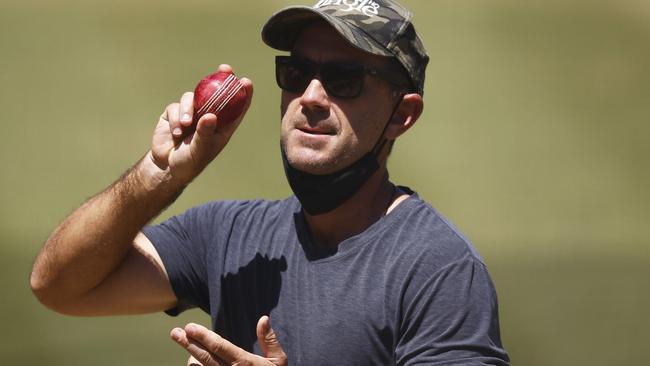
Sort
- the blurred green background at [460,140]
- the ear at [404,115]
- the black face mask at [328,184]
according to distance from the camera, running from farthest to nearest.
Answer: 1. the blurred green background at [460,140]
2. the ear at [404,115]
3. the black face mask at [328,184]

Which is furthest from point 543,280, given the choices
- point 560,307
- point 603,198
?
point 603,198

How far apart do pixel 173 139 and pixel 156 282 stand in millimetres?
442

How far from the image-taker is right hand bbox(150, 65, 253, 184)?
8.88ft

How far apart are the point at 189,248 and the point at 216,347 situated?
2.07ft

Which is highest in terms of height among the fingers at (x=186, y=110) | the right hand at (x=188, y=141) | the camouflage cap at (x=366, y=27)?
the camouflage cap at (x=366, y=27)

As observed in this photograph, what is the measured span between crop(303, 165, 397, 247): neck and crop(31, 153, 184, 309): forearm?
0.40 m

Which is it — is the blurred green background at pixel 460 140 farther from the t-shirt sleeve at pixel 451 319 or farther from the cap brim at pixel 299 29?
the t-shirt sleeve at pixel 451 319

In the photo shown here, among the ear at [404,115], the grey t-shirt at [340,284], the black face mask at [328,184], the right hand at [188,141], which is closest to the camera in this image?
the grey t-shirt at [340,284]

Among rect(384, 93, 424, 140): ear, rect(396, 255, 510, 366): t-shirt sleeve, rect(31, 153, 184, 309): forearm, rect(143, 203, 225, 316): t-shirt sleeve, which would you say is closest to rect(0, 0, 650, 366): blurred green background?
rect(143, 203, 225, 316): t-shirt sleeve

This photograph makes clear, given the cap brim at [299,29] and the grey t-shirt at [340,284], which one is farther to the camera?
the cap brim at [299,29]

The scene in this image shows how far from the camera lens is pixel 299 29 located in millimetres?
2918

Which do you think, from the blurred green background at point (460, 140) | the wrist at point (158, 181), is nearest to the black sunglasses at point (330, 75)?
the wrist at point (158, 181)

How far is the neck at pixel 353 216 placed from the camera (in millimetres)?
2893

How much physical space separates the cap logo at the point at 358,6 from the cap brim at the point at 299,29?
7cm
